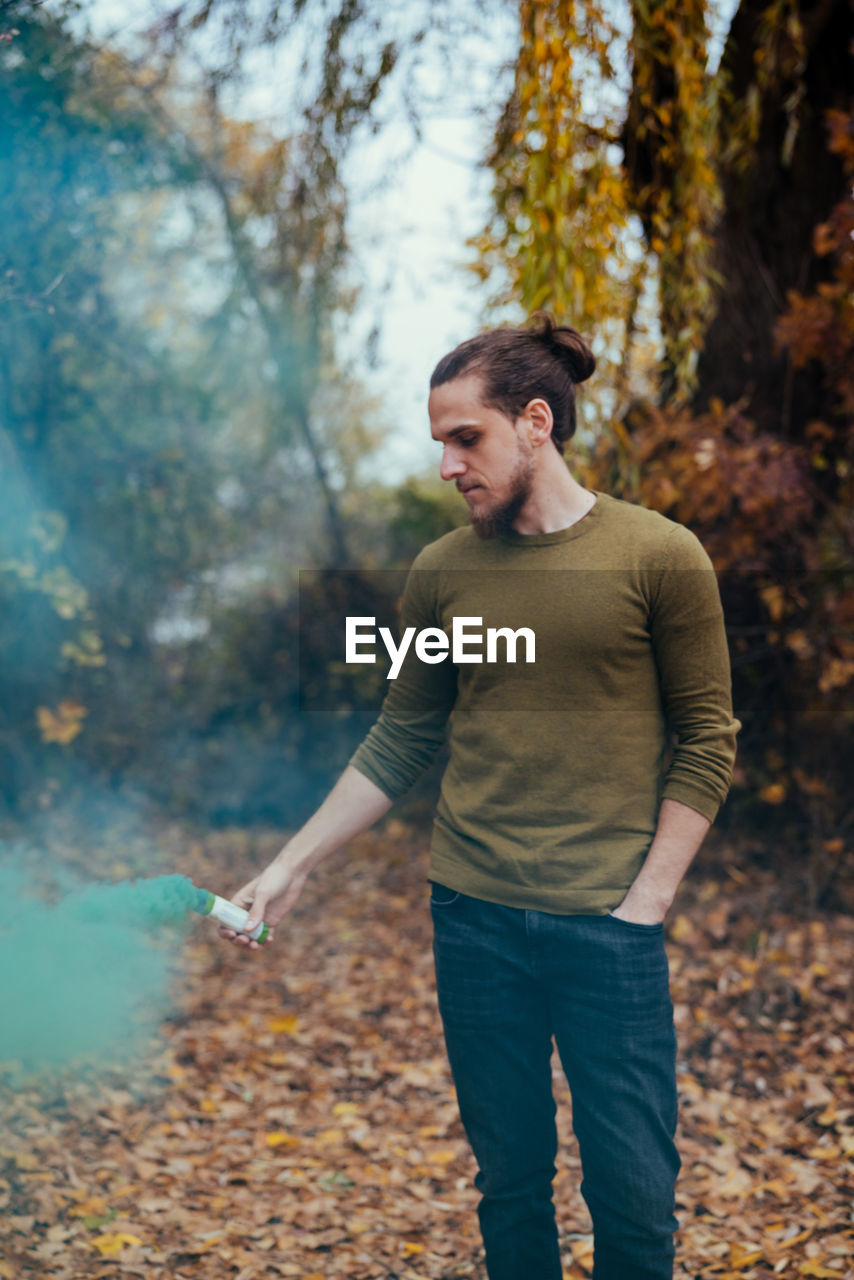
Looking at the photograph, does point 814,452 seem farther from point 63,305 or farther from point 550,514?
point 63,305

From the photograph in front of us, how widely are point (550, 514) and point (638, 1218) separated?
1.30 m

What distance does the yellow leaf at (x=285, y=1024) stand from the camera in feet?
14.4

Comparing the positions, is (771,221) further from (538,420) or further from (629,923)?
(629,923)

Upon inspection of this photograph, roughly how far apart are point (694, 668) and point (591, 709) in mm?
200

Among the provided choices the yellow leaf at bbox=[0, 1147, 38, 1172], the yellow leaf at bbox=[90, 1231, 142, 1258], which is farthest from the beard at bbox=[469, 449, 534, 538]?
the yellow leaf at bbox=[0, 1147, 38, 1172]

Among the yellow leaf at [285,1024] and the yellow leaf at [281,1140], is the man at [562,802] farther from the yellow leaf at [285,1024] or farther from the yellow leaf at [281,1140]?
the yellow leaf at [285,1024]

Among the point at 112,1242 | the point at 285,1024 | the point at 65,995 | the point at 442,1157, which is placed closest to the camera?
the point at 112,1242

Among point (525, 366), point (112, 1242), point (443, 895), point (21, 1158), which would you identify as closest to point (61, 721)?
point (21, 1158)

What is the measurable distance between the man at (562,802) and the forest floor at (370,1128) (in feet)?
3.69

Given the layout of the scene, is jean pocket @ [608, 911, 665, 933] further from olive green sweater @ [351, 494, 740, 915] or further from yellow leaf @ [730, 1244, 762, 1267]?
yellow leaf @ [730, 1244, 762, 1267]

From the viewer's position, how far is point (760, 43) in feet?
16.2

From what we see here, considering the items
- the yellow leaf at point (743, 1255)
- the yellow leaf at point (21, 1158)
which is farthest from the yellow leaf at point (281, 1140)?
the yellow leaf at point (743, 1255)

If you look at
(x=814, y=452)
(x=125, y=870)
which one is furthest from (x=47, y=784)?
(x=814, y=452)

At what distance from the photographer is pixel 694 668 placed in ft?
5.96
